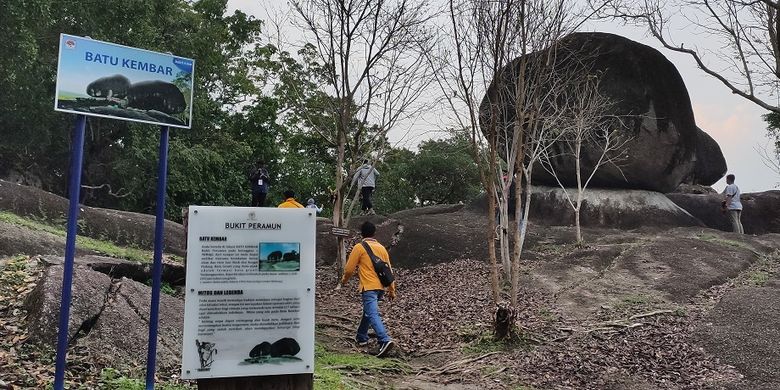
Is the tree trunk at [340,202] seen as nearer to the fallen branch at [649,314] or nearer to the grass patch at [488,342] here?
the grass patch at [488,342]

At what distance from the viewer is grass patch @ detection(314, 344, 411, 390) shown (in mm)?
6156

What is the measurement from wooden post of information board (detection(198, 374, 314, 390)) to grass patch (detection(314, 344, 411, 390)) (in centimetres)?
206

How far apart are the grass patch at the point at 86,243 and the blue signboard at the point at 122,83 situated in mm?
6202

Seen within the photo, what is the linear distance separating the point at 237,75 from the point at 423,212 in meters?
9.97

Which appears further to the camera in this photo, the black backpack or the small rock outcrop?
the black backpack

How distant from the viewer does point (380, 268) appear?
7.83m

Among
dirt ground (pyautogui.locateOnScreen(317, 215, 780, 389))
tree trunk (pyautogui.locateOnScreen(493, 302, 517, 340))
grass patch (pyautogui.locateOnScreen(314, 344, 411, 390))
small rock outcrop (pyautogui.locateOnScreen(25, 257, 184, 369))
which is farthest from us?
tree trunk (pyautogui.locateOnScreen(493, 302, 517, 340))

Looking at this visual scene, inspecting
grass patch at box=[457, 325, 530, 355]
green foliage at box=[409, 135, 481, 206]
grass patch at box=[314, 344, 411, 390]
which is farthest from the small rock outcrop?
green foliage at box=[409, 135, 481, 206]

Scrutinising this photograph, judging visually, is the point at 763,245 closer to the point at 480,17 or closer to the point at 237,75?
the point at 480,17

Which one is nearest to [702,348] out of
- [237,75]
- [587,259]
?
[587,259]

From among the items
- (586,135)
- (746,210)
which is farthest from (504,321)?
(746,210)

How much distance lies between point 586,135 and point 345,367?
13825 millimetres

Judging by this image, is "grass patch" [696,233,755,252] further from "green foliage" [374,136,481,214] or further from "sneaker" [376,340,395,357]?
"green foliage" [374,136,481,214]

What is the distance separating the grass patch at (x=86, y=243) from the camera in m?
9.83
